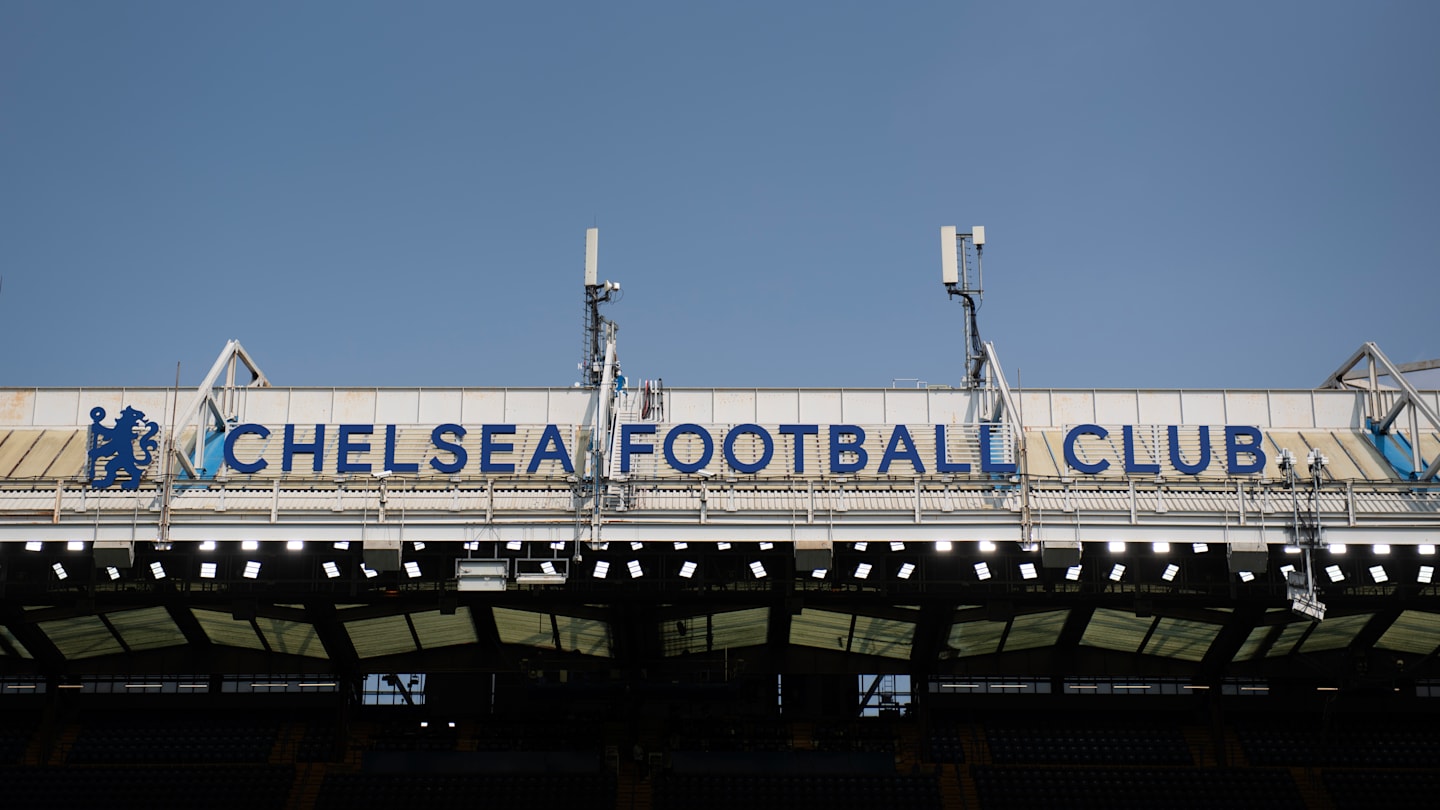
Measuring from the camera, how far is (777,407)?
47188 mm

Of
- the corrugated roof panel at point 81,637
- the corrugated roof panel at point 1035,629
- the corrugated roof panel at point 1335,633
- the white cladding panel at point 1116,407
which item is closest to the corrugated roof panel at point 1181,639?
the corrugated roof panel at point 1035,629

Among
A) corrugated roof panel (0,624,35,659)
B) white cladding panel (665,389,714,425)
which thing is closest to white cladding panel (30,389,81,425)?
corrugated roof panel (0,624,35,659)

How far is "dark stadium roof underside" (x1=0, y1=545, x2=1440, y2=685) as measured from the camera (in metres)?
38.0

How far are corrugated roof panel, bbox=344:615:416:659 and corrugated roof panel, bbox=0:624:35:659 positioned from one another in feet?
36.5

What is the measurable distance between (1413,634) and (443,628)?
3196 cm

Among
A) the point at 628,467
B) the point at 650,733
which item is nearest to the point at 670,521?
the point at 628,467

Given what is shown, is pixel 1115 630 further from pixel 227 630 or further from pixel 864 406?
pixel 227 630

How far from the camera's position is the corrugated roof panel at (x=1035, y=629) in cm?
4462

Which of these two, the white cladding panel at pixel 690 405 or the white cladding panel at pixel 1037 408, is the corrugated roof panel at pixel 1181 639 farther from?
the white cladding panel at pixel 690 405

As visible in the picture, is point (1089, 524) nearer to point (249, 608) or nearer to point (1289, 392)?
point (1289, 392)

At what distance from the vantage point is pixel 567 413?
46969mm

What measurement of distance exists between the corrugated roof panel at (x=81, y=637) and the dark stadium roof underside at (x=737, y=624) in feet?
0.28

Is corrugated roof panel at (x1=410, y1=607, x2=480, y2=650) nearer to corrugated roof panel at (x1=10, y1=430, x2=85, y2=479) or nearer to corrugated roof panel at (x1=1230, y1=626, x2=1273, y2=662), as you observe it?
corrugated roof panel at (x1=10, y1=430, x2=85, y2=479)

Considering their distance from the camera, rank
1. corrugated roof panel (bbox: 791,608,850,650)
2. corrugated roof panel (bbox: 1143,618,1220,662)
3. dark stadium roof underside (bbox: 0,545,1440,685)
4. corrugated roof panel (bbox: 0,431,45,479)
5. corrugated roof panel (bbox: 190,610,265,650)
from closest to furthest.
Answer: dark stadium roof underside (bbox: 0,545,1440,685), corrugated roof panel (bbox: 791,608,850,650), corrugated roof panel (bbox: 0,431,45,479), corrugated roof panel (bbox: 190,610,265,650), corrugated roof panel (bbox: 1143,618,1220,662)
